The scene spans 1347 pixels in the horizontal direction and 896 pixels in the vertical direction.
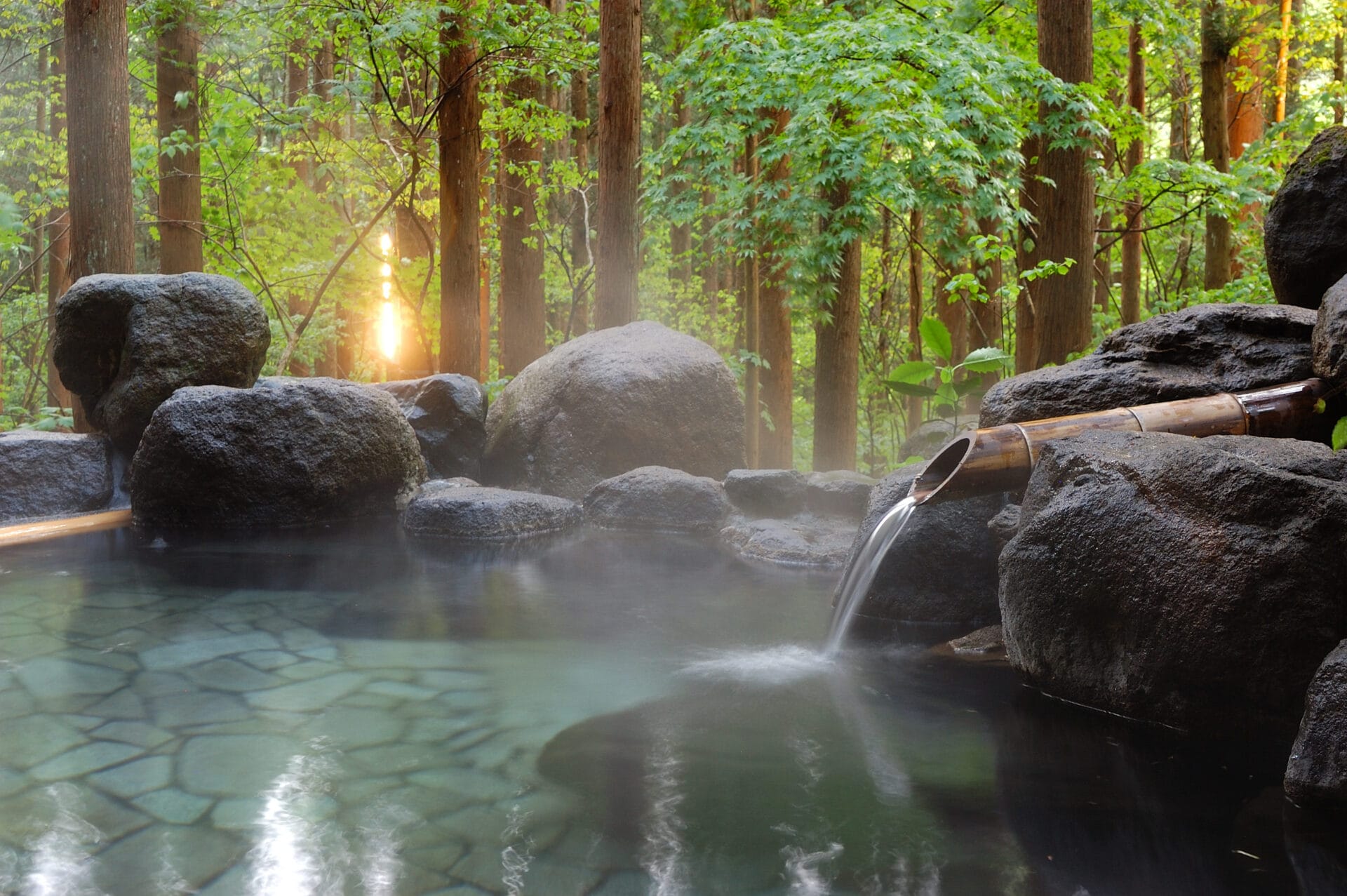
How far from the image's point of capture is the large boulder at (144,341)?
810cm

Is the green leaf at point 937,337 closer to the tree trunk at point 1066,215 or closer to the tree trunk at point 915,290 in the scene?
the tree trunk at point 1066,215

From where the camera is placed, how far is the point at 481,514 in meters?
7.87

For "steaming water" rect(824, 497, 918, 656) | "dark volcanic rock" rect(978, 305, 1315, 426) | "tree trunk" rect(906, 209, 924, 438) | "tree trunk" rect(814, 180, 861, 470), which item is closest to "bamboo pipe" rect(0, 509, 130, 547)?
"steaming water" rect(824, 497, 918, 656)

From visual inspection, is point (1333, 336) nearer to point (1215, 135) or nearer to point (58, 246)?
point (1215, 135)

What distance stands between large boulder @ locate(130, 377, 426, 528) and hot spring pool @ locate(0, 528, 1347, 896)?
6.64 feet

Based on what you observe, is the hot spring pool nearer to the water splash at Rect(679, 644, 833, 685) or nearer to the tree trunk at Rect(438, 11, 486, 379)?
the water splash at Rect(679, 644, 833, 685)

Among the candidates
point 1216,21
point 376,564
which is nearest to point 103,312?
point 376,564

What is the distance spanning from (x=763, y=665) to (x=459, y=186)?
7827 millimetres

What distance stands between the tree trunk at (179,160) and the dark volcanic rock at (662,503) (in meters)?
6.90

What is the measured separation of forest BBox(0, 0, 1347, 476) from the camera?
8.23 m

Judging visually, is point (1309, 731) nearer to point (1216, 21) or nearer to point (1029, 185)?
point (1029, 185)

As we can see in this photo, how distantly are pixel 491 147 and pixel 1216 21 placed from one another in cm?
852

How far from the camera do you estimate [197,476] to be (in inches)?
297

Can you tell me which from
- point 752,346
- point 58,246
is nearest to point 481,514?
point 752,346
